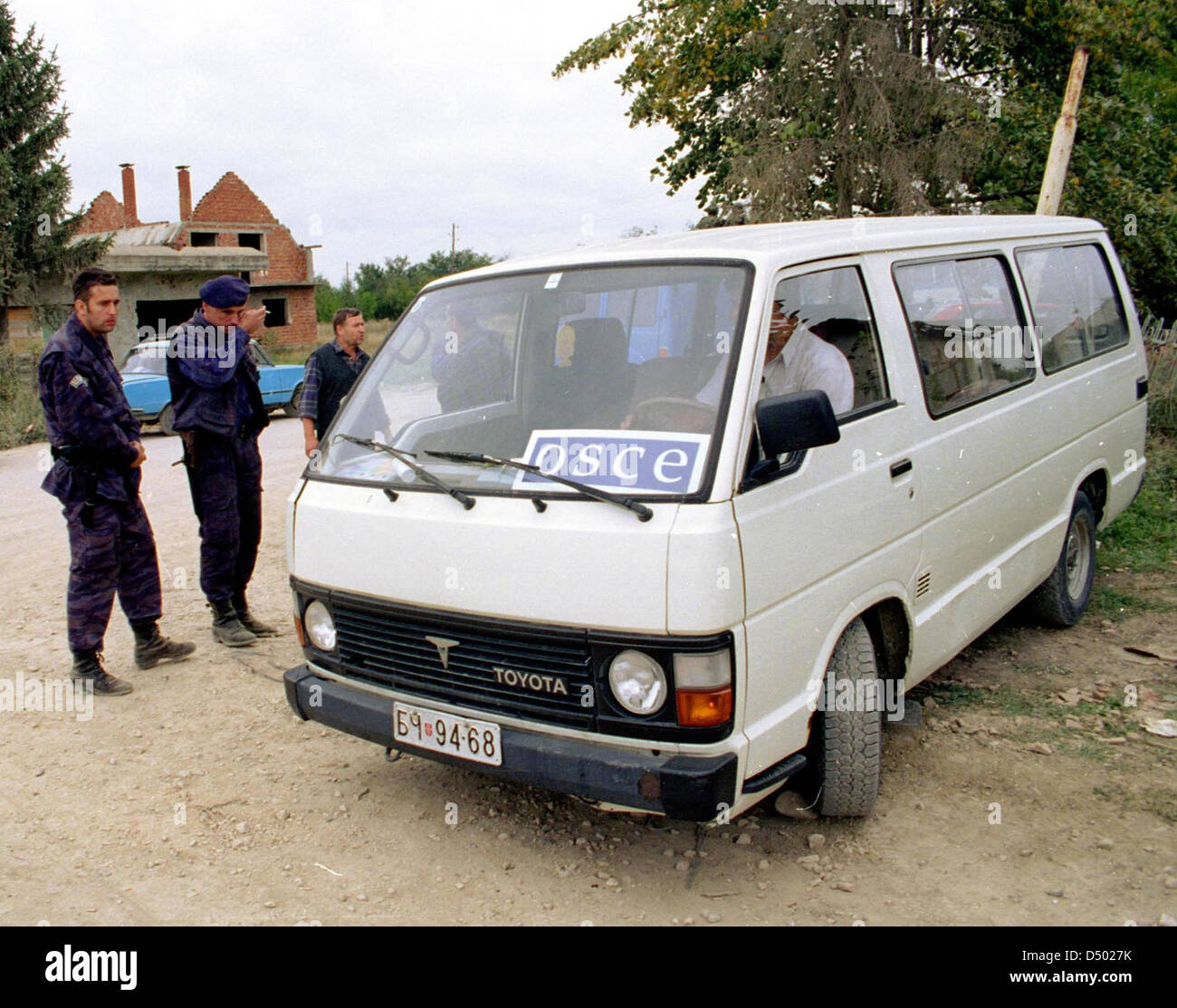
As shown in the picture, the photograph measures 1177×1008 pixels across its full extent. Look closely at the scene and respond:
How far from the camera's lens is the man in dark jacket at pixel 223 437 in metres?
5.34

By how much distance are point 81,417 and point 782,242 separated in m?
3.35

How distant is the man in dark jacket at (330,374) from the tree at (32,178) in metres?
21.2

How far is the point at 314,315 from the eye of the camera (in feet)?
120

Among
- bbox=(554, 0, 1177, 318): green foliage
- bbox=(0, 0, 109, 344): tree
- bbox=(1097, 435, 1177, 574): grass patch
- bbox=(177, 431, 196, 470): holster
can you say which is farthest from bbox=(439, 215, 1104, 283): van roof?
bbox=(0, 0, 109, 344): tree

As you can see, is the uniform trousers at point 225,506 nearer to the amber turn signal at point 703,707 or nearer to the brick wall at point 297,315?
the amber turn signal at point 703,707

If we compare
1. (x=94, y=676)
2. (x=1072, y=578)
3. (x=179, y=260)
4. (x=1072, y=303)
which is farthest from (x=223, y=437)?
(x=179, y=260)

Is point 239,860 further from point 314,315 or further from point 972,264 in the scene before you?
point 314,315

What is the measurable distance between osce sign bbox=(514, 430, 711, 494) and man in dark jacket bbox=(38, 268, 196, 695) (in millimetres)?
2714

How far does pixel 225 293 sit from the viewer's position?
545 cm

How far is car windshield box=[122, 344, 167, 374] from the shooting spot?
16.3 m

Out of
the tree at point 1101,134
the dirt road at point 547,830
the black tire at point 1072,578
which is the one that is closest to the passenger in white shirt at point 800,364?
the dirt road at point 547,830

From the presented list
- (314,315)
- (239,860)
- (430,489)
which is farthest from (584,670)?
(314,315)

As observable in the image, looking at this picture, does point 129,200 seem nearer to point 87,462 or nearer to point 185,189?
point 185,189

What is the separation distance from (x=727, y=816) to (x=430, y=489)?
1356mm
